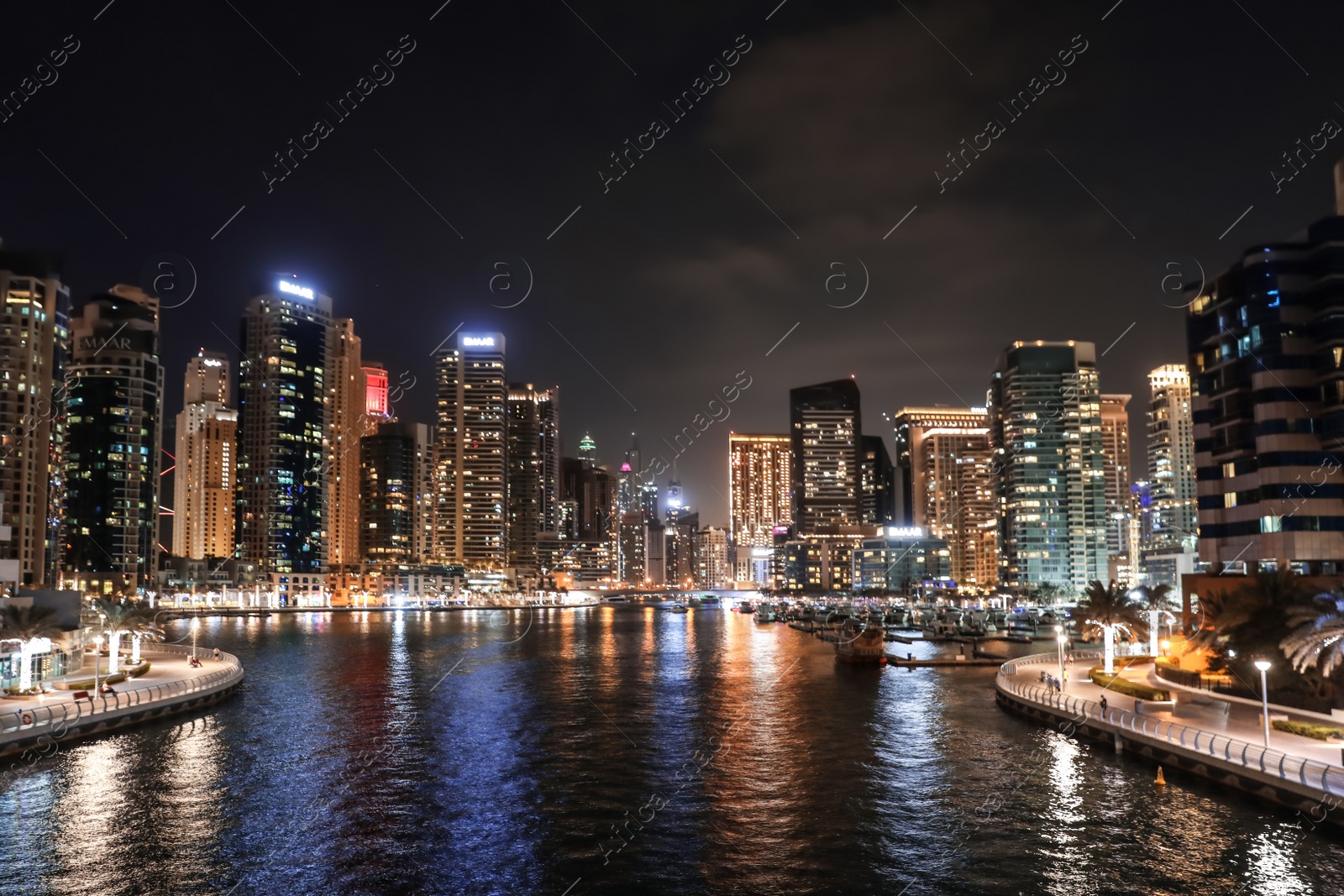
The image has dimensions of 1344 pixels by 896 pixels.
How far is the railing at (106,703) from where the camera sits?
5375 cm

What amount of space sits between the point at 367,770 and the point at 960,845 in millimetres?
30816

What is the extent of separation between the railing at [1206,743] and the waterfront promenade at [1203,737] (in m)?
0.04

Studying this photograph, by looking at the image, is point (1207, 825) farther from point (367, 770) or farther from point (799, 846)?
point (367, 770)

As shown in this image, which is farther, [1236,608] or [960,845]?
[1236,608]

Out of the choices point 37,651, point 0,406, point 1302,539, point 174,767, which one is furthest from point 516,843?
point 0,406

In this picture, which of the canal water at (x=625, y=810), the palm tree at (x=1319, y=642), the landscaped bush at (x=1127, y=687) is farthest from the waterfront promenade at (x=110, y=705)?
the palm tree at (x=1319, y=642)

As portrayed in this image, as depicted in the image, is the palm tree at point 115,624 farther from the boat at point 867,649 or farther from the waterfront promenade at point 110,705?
the boat at point 867,649

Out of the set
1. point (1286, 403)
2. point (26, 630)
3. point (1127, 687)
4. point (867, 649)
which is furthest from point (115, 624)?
point (1286, 403)

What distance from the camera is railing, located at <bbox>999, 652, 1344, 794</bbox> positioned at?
127ft

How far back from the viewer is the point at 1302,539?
8125 cm

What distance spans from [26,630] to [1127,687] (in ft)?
239

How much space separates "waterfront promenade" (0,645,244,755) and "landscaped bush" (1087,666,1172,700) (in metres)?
64.5

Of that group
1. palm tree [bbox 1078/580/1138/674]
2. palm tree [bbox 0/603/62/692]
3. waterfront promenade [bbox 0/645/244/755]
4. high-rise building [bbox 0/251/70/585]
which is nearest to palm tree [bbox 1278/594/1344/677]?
palm tree [bbox 1078/580/1138/674]

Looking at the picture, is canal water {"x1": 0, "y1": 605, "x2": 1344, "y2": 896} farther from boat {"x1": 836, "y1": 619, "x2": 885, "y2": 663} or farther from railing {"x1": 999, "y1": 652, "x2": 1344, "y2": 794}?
boat {"x1": 836, "y1": 619, "x2": 885, "y2": 663}
